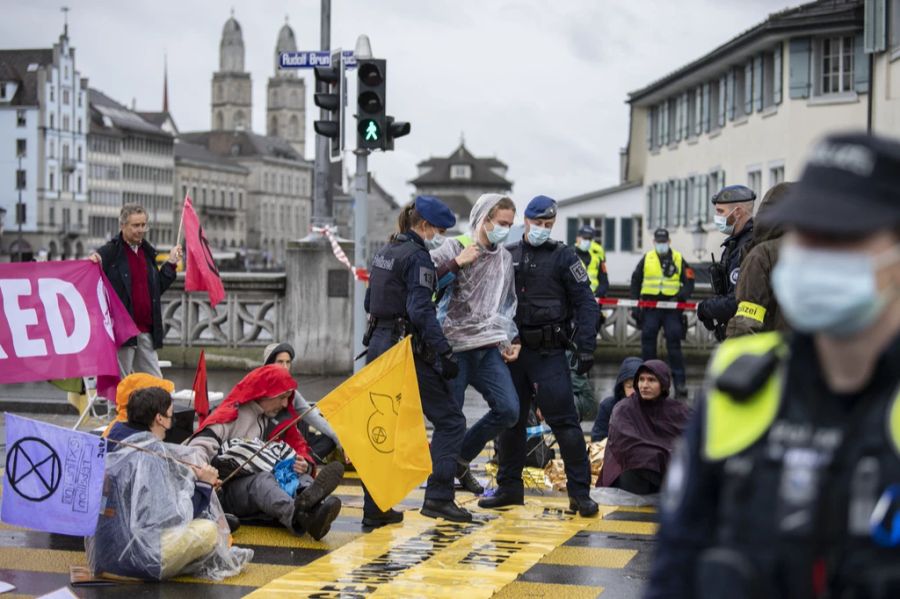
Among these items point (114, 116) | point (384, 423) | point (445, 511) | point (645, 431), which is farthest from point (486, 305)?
point (114, 116)

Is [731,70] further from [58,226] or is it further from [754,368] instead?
[58,226]

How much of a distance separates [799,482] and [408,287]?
673 cm

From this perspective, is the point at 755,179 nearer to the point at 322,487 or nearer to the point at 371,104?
the point at 371,104

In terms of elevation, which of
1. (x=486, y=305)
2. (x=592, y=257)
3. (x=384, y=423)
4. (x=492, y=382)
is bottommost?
(x=384, y=423)

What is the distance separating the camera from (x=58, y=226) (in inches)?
5930

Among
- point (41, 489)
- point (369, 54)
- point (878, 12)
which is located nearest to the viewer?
point (41, 489)

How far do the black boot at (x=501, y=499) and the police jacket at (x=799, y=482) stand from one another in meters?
7.36

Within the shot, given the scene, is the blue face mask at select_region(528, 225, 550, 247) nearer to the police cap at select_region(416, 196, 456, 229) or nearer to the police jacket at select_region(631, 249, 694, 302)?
the police cap at select_region(416, 196, 456, 229)

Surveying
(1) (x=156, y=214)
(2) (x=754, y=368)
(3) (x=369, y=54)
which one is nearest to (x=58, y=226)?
(1) (x=156, y=214)

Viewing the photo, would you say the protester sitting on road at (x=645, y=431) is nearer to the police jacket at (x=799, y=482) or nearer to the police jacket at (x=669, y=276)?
the police jacket at (x=799, y=482)

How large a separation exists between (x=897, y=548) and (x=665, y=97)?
60.5 metres

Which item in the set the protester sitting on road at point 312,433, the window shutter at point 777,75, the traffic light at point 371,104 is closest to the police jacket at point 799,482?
the protester sitting on road at point 312,433

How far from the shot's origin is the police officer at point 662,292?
730 inches

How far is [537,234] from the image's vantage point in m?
9.82
